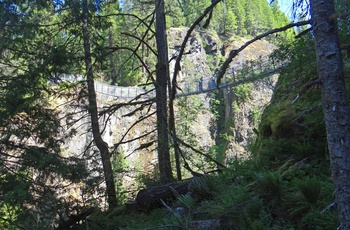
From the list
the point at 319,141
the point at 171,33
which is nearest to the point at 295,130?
the point at 319,141

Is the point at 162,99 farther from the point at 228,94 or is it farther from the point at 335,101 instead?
the point at 228,94

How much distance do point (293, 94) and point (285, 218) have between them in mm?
3559

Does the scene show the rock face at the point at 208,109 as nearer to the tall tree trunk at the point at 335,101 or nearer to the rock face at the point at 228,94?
the rock face at the point at 228,94

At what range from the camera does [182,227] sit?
3422mm

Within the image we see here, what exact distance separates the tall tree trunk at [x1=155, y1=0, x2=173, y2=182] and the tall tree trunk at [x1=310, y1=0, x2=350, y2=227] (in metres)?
4.70

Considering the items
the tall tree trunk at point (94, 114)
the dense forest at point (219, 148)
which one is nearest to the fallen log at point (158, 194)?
the dense forest at point (219, 148)

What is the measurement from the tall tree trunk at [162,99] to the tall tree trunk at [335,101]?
15.4 ft

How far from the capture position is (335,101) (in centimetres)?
262

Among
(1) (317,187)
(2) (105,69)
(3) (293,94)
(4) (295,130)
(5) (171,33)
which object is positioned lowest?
(1) (317,187)

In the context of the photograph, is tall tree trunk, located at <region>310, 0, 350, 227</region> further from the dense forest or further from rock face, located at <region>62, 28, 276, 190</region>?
rock face, located at <region>62, 28, 276, 190</region>

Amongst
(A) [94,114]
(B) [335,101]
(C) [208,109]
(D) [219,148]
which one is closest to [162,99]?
(A) [94,114]

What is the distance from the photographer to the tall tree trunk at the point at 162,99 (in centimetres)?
735

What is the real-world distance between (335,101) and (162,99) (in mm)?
5264

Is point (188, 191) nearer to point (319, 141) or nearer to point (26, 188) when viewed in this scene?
point (319, 141)
